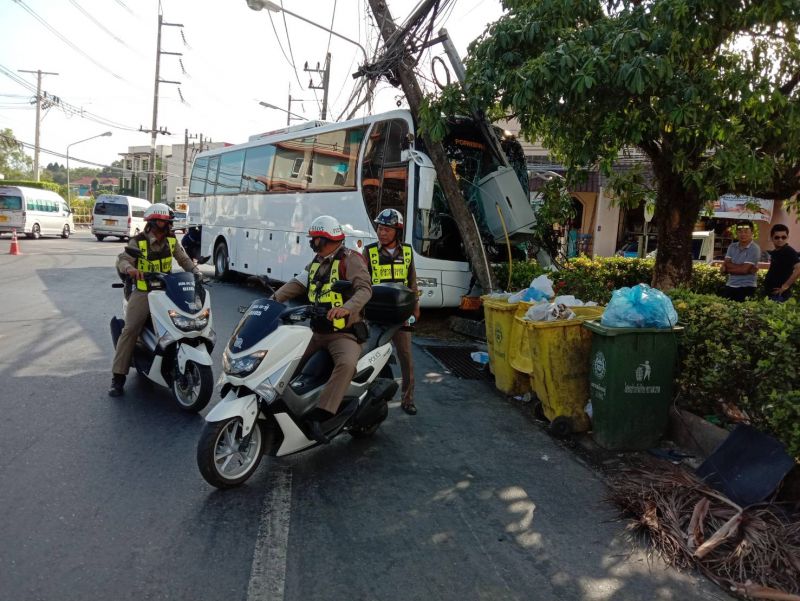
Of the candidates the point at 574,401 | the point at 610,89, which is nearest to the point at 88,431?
the point at 574,401

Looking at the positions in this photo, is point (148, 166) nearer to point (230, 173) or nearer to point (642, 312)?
point (230, 173)

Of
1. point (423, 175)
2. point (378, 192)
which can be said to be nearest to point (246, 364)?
point (423, 175)

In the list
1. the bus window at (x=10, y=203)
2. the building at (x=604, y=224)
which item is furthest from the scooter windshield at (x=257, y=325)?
the bus window at (x=10, y=203)

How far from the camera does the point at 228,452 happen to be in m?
3.81

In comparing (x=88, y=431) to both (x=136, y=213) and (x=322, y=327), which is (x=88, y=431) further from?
(x=136, y=213)

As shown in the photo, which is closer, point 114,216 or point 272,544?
point 272,544

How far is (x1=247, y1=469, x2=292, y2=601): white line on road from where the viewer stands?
283 cm

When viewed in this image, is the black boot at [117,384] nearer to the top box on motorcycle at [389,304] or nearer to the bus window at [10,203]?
the top box on motorcycle at [389,304]

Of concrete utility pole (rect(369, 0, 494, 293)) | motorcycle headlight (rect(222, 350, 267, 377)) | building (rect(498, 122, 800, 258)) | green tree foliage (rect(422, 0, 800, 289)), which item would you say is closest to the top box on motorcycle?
motorcycle headlight (rect(222, 350, 267, 377))

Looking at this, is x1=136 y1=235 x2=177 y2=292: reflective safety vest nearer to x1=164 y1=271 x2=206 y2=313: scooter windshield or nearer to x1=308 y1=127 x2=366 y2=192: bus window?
x1=164 y1=271 x2=206 y2=313: scooter windshield

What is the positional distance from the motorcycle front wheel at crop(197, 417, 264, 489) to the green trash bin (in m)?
2.53

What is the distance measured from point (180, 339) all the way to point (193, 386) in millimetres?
403

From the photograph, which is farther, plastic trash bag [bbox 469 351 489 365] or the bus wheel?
the bus wheel

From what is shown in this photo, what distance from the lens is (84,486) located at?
375 centimetres
